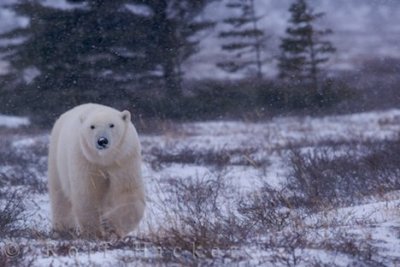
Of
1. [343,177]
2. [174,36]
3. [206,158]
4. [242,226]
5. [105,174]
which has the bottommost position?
[174,36]

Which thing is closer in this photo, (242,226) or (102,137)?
(242,226)

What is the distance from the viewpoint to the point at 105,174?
5047mm

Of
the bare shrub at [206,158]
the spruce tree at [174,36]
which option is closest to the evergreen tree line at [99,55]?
the spruce tree at [174,36]

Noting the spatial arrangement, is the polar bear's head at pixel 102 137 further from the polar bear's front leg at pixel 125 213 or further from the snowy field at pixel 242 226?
the snowy field at pixel 242 226

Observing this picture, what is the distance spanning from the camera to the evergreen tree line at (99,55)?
20.8 meters

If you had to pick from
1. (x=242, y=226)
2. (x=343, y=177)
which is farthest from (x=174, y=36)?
(x=242, y=226)

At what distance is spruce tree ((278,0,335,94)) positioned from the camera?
24.0 m

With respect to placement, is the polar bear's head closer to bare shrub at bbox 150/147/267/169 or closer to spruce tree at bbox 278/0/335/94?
bare shrub at bbox 150/147/267/169

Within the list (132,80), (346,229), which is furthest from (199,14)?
(346,229)

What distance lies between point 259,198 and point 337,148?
4.11 meters

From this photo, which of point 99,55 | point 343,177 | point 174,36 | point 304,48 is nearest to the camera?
point 343,177

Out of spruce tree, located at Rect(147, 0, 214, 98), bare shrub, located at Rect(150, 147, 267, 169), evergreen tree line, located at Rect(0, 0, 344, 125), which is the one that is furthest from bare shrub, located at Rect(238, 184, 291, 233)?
spruce tree, located at Rect(147, 0, 214, 98)

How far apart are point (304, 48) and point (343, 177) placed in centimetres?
1851

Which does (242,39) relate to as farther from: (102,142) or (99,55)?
(102,142)
